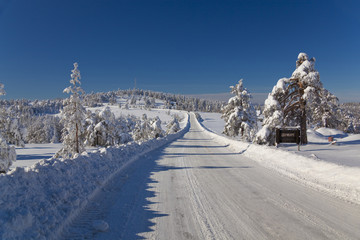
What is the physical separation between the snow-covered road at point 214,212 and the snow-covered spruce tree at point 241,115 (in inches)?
979

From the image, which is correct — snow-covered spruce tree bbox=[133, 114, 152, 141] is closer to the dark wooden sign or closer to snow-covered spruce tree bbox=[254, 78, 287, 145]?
snow-covered spruce tree bbox=[254, 78, 287, 145]

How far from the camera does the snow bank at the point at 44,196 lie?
329 centimetres

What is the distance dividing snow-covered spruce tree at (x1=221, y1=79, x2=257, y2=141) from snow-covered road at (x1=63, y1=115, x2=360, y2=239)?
24.9 m

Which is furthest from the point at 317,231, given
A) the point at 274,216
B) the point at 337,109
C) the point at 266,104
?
the point at 337,109

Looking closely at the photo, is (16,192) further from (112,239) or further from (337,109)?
(337,109)

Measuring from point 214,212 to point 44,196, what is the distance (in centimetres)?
376

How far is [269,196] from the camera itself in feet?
18.4

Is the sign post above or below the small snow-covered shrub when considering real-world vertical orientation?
above

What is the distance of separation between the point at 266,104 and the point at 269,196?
13.8 metres

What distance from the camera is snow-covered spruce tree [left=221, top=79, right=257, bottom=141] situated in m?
31.2

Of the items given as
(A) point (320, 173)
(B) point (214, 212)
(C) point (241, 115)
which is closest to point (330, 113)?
(C) point (241, 115)

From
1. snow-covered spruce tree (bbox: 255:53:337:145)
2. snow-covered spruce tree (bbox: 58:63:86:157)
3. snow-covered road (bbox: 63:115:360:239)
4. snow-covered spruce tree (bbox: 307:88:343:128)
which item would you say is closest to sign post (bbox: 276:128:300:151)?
snow-covered spruce tree (bbox: 255:53:337:145)

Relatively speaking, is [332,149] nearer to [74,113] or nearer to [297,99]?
[297,99]

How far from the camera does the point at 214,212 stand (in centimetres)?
464
